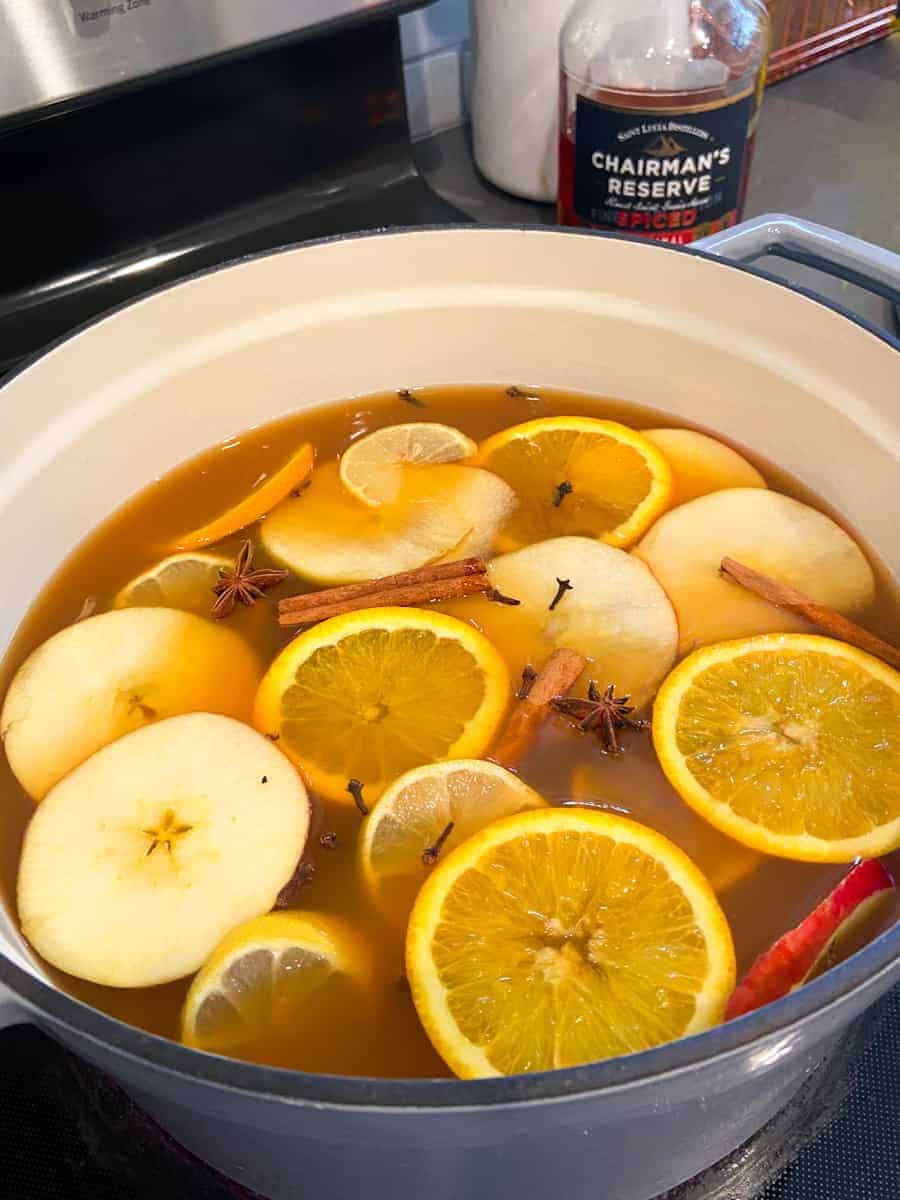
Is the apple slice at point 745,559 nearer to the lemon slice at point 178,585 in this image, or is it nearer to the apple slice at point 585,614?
the apple slice at point 585,614

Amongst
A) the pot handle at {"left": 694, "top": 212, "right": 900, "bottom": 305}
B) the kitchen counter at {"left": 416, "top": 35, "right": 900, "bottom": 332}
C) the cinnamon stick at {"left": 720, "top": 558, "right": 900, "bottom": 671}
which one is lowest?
the kitchen counter at {"left": 416, "top": 35, "right": 900, "bottom": 332}

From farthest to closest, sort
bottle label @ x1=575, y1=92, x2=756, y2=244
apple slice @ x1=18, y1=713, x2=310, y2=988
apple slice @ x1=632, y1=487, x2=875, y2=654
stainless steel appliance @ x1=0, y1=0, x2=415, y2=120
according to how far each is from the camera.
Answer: bottle label @ x1=575, y1=92, x2=756, y2=244, stainless steel appliance @ x1=0, y1=0, x2=415, y2=120, apple slice @ x1=632, y1=487, x2=875, y2=654, apple slice @ x1=18, y1=713, x2=310, y2=988

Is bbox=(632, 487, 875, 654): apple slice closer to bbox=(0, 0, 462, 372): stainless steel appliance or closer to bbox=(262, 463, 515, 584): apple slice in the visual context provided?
bbox=(262, 463, 515, 584): apple slice

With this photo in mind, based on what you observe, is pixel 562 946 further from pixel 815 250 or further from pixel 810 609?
pixel 815 250

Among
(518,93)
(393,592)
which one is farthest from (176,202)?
(393,592)

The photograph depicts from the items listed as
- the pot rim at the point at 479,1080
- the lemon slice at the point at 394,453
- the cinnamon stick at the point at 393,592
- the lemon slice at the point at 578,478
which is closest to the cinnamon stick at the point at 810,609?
the lemon slice at the point at 578,478

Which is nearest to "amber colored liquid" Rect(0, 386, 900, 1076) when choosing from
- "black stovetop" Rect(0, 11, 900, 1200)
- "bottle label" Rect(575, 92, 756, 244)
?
"black stovetop" Rect(0, 11, 900, 1200)

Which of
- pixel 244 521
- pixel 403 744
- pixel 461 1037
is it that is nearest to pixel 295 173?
pixel 244 521

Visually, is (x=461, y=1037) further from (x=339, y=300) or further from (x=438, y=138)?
(x=438, y=138)
